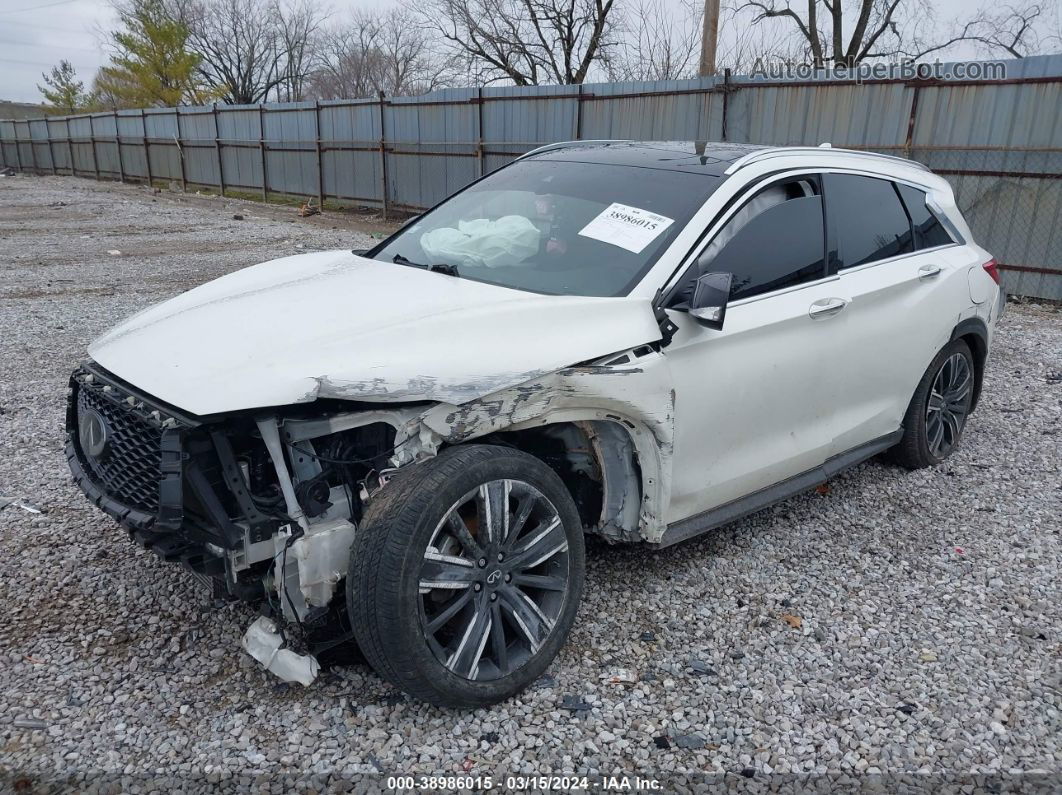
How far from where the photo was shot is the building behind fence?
991cm

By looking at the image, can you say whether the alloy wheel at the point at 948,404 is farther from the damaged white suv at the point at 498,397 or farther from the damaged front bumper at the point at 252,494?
the damaged front bumper at the point at 252,494

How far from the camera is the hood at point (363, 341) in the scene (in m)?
2.56

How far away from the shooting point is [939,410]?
4.88 meters

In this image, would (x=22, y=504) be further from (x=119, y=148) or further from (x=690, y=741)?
(x=119, y=148)

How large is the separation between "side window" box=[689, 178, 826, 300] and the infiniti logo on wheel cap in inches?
85.0

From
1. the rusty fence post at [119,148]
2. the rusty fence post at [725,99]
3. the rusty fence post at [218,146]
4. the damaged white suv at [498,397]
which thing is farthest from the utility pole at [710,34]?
the rusty fence post at [119,148]

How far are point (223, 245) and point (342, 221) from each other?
16.6 feet

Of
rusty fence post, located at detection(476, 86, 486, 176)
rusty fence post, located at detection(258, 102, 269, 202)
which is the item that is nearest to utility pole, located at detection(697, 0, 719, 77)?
rusty fence post, located at detection(476, 86, 486, 176)

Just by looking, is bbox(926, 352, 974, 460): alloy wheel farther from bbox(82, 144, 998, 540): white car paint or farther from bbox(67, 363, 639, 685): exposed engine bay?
bbox(67, 363, 639, 685): exposed engine bay

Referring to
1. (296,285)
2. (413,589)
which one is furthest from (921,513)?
(296,285)

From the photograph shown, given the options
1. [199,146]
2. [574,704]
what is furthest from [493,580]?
[199,146]

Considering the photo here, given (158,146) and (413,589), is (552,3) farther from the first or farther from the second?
(413,589)

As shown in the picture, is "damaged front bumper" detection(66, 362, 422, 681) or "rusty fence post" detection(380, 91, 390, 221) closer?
"damaged front bumper" detection(66, 362, 422, 681)

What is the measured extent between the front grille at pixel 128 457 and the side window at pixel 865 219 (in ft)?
10.0
